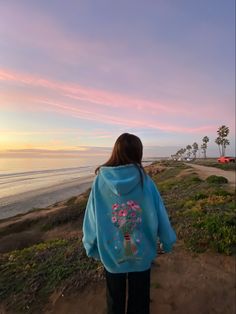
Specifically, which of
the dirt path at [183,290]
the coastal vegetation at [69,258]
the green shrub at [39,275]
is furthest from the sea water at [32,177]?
the dirt path at [183,290]

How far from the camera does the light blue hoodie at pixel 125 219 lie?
310 cm

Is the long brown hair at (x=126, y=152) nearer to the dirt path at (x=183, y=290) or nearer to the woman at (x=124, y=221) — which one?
the woman at (x=124, y=221)

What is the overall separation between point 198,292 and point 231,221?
2985 millimetres

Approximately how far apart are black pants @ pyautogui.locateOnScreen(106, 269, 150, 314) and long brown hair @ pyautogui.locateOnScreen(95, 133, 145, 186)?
0.97 metres

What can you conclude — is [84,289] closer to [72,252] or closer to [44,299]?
[44,299]

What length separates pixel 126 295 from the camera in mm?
3281

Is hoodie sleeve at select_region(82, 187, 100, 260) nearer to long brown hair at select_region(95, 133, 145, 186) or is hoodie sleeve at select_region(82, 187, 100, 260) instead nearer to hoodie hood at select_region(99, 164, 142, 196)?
hoodie hood at select_region(99, 164, 142, 196)

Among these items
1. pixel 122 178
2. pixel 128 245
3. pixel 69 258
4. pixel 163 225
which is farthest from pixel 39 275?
pixel 122 178

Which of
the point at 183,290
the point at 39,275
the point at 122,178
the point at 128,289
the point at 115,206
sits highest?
the point at 122,178

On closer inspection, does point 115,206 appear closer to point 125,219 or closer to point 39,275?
point 125,219

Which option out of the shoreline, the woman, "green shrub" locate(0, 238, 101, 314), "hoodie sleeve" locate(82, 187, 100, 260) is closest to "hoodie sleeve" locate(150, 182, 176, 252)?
the woman

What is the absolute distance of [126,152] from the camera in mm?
3188

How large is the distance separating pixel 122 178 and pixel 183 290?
124 inches

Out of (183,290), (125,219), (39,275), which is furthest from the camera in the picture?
(39,275)
